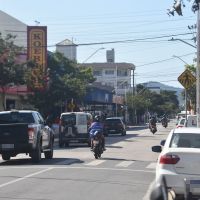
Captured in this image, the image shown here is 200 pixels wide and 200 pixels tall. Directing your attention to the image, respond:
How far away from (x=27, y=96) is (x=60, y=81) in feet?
11.8

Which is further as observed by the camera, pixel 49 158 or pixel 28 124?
pixel 49 158

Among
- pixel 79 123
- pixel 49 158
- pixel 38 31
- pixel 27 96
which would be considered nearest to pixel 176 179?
pixel 49 158

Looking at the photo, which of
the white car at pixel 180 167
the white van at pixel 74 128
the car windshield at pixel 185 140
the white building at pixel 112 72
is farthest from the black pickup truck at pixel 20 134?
the white building at pixel 112 72

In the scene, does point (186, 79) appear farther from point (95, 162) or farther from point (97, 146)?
point (95, 162)

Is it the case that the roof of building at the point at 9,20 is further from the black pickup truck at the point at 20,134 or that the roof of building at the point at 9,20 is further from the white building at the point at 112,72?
the white building at the point at 112,72

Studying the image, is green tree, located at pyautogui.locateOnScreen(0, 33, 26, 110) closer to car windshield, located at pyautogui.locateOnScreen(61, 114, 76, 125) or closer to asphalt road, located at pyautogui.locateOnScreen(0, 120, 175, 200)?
car windshield, located at pyautogui.locateOnScreen(61, 114, 76, 125)

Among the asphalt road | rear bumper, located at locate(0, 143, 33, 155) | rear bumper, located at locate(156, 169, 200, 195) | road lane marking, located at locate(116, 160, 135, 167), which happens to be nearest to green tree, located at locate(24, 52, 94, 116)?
rear bumper, located at locate(0, 143, 33, 155)

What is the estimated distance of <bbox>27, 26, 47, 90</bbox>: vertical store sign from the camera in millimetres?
46094

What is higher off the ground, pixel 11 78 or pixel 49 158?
pixel 11 78

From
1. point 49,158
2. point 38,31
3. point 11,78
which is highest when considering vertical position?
point 38,31

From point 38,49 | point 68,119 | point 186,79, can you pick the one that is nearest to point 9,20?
point 38,49

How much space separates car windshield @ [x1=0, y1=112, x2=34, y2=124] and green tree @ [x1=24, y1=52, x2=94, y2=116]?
21694 mm

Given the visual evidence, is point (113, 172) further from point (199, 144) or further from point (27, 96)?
point (27, 96)

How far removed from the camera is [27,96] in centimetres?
5059
